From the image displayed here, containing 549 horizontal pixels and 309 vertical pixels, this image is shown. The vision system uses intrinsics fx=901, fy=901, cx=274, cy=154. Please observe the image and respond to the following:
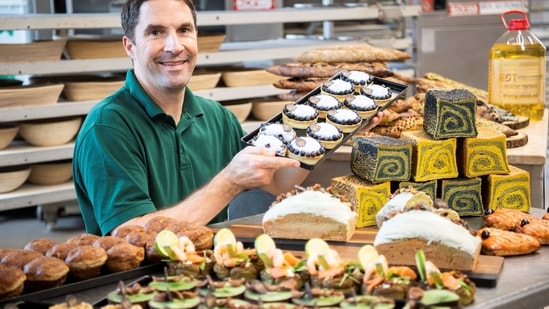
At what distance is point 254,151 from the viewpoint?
3.08 meters

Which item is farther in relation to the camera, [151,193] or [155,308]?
[151,193]

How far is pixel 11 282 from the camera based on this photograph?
2.19m

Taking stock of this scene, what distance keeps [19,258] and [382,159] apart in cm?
123

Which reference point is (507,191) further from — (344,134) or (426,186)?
(344,134)

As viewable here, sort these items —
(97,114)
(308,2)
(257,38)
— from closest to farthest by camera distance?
(97,114) < (257,38) < (308,2)

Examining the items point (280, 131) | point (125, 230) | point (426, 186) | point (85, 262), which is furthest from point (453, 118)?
point (85, 262)

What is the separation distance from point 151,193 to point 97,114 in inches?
14.2

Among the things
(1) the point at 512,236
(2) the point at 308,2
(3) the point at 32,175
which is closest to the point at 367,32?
(2) the point at 308,2

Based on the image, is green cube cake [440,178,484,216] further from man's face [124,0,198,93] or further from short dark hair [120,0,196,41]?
short dark hair [120,0,196,41]

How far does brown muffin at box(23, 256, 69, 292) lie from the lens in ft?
7.42

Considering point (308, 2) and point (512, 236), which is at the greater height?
point (308, 2)

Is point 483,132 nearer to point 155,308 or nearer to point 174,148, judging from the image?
point 174,148

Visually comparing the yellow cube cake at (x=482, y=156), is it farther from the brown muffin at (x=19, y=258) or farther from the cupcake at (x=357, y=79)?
the brown muffin at (x=19, y=258)

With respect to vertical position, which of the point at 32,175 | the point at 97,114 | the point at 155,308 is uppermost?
the point at 97,114
